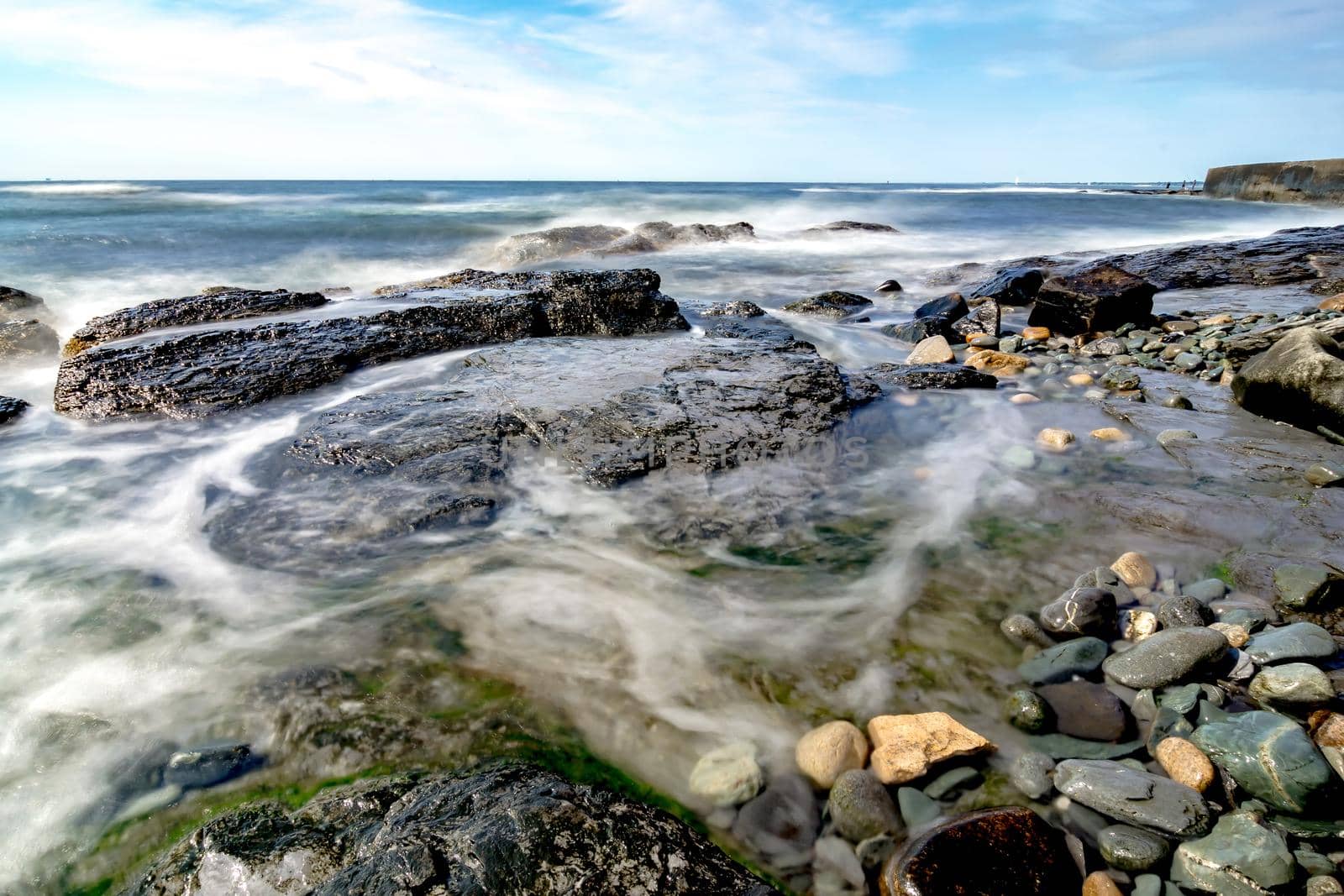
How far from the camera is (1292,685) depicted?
2.15 metres

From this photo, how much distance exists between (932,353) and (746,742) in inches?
228

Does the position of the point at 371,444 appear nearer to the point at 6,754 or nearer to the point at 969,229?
the point at 6,754

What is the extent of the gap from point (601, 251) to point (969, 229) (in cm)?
1646

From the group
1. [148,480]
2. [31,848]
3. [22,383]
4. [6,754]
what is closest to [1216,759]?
[31,848]

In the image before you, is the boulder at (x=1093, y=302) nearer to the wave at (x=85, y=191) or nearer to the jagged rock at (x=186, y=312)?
the jagged rock at (x=186, y=312)

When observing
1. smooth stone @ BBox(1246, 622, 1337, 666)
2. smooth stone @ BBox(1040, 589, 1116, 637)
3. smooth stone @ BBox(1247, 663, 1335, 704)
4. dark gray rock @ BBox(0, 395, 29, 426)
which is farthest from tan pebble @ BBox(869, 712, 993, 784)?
dark gray rock @ BBox(0, 395, 29, 426)

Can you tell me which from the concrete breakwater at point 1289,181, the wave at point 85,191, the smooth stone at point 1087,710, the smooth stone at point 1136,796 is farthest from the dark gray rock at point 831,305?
the wave at point 85,191

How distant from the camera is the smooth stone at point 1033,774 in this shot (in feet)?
6.51

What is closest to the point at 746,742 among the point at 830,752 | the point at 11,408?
the point at 830,752

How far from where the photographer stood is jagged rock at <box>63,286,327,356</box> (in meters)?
6.71

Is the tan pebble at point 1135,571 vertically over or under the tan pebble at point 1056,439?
under

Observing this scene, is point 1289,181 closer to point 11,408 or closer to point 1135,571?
point 1135,571

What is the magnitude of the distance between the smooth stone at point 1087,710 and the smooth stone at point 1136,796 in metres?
0.16

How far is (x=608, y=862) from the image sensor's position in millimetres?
1582
